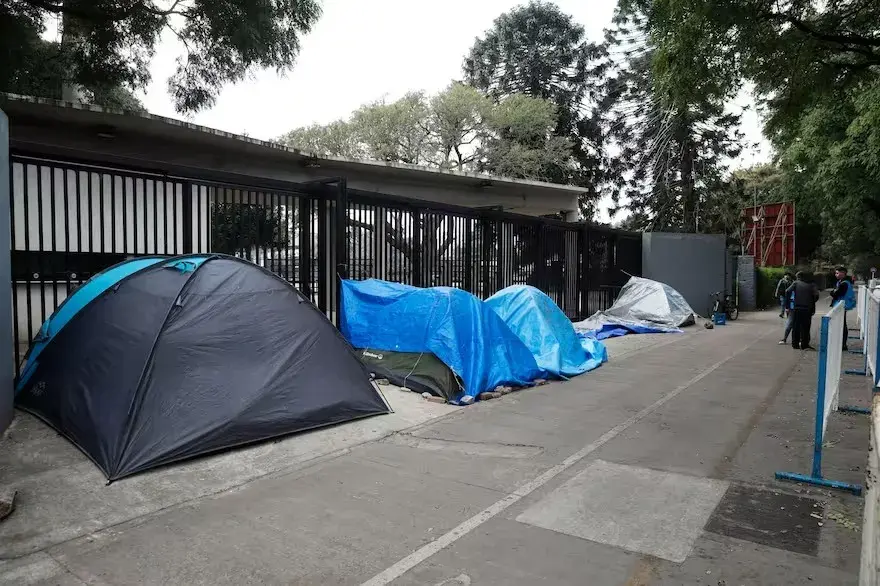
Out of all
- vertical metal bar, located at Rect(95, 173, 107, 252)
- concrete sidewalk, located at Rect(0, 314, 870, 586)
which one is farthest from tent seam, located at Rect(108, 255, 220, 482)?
vertical metal bar, located at Rect(95, 173, 107, 252)

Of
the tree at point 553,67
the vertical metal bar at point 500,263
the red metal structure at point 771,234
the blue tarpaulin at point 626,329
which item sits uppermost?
the tree at point 553,67

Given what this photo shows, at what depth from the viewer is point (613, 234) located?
18641mm

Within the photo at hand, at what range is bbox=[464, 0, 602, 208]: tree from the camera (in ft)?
117

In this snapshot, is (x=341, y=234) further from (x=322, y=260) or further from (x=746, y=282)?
(x=746, y=282)

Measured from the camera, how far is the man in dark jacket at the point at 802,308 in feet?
38.9

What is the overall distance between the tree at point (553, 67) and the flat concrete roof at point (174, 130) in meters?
21.2

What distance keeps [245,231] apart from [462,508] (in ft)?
17.6

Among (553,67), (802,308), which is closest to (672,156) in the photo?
(553,67)

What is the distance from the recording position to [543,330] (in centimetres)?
916

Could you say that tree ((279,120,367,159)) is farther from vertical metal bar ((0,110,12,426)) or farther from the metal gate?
vertical metal bar ((0,110,12,426))

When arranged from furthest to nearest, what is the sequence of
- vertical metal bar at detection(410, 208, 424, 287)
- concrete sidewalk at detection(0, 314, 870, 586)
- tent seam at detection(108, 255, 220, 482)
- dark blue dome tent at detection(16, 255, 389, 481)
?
vertical metal bar at detection(410, 208, 424, 287) → dark blue dome tent at detection(16, 255, 389, 481) → tent seam at detection(108, 255, 220, 482) → concrete sidewalk at detection(0, 314, 870, 586)

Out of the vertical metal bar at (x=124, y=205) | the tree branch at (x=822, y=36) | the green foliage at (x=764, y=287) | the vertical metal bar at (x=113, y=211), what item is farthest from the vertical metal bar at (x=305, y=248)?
the green foliage at (x=764, y=287)

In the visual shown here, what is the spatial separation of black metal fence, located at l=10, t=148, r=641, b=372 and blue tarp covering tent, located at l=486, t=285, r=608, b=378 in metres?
1.95

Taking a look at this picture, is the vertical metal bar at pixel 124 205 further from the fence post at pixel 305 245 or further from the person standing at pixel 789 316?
the person standing at pixel 789 316
